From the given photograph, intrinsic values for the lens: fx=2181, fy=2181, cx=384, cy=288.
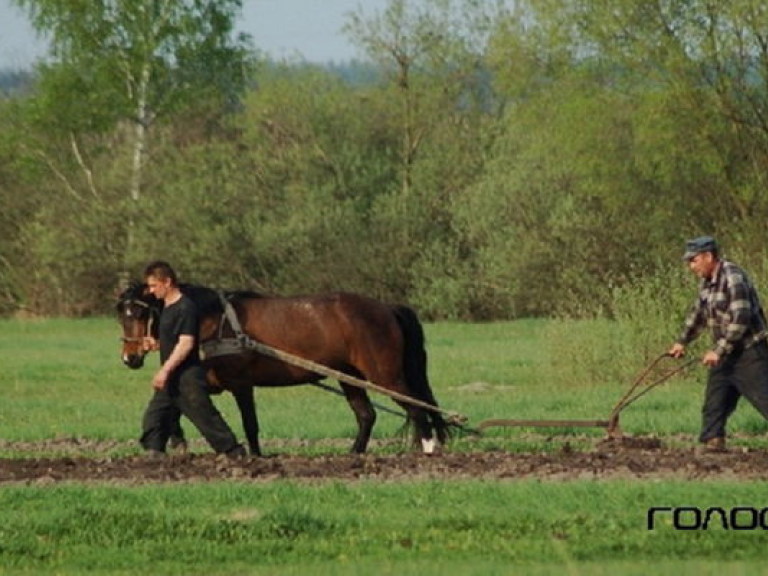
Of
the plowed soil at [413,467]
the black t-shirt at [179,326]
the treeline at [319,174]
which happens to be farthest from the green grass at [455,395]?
the treeline at [319,174]

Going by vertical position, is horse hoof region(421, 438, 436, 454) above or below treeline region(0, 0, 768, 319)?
below

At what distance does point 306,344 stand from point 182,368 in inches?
76.0

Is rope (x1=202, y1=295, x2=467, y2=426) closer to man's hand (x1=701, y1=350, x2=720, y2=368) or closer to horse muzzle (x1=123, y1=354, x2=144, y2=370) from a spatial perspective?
horse muzzle (x1=123, y1=354, x2=144, y2=370)

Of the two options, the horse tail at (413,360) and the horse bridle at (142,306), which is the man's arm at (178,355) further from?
the horse tail at (413,360)

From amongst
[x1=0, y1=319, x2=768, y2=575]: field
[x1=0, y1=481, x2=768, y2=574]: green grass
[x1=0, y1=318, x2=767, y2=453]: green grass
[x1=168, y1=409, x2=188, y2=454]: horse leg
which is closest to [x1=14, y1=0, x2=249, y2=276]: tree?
[x1=0, y1=318, x2=767, y2=453]: green grass

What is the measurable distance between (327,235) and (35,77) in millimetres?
11277

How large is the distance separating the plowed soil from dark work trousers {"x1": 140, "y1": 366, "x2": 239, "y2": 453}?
9.0 inches

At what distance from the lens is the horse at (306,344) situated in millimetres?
19969

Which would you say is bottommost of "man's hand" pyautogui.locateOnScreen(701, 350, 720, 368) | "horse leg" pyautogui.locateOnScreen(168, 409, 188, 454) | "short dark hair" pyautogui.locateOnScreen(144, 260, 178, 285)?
"horse leg" pyautogui.locateOnScreen(168, 409, 188, 454)

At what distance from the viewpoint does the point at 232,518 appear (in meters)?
14.2

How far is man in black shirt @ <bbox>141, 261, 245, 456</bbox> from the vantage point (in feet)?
60.6

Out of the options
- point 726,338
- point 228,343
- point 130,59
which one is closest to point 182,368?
point 228,343

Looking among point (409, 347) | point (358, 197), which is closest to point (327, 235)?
point (358, 197)

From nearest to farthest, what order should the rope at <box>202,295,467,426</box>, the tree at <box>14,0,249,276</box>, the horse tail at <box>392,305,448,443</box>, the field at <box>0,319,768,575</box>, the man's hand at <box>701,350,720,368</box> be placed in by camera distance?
the field at <box>0,319,768,575</box>, the man's hand at <box>701,350,720,368</box>, the rope at <box>202,295,467,426</box>, the horse tail at <box>392,305,448,443</box>, the tree at <box>14,0,249,276</box>
